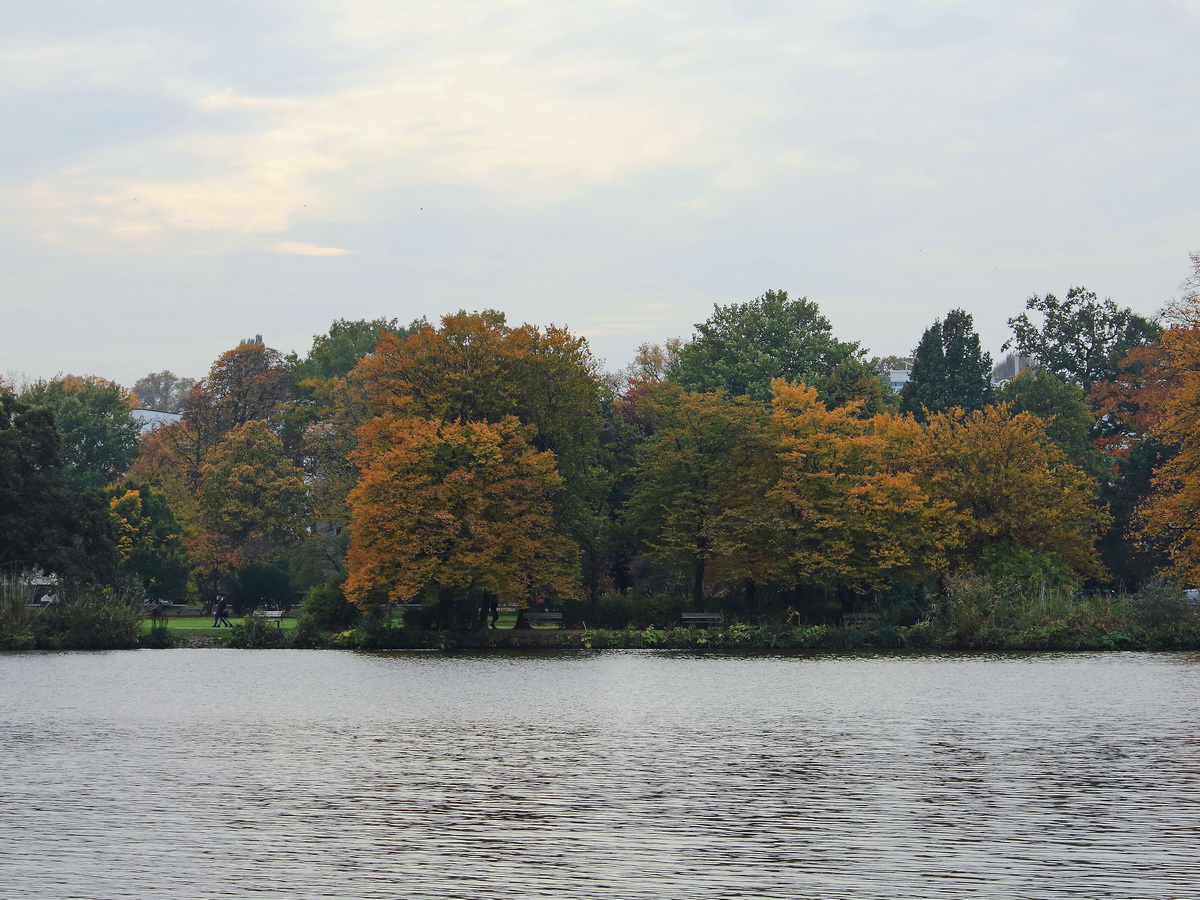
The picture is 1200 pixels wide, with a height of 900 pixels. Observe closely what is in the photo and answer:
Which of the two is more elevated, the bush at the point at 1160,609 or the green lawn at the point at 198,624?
the bush at the point at 1160,609

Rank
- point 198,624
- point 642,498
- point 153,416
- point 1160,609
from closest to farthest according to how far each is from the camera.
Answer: point 1160,609, point 642,498, point 198,624, point 153,416

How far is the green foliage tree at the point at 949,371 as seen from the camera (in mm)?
90688

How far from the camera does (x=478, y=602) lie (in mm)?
67062

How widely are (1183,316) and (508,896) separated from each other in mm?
52861

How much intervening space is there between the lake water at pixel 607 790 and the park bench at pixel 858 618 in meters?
21.8

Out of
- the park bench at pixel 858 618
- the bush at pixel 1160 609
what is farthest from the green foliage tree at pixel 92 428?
the bush at pixel 1160 609

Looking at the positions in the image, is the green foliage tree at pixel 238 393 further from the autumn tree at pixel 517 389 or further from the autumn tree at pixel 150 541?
the autumn tree at pixel 517 389

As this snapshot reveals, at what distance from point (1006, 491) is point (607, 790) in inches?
1783

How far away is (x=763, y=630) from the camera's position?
57.7 m

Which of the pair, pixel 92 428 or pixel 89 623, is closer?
pixel 89 623

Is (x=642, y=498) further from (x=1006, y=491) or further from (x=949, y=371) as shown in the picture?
(x=949, y=371)

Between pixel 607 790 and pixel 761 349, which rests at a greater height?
pixel 761 349

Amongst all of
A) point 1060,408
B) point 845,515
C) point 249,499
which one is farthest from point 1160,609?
point 249,499

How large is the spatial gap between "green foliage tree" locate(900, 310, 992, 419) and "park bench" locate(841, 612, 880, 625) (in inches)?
1275
